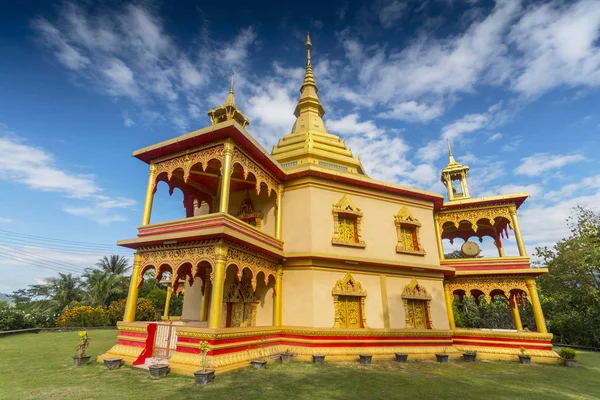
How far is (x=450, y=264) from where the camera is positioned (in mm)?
15766

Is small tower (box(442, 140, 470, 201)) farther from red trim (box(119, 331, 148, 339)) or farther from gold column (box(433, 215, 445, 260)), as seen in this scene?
red trim (box(119, 331, 148, 339))

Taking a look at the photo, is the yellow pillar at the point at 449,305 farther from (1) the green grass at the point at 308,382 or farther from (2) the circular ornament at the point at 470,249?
(1) the green grass at the point at 308,382

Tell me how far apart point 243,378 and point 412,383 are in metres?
4.53

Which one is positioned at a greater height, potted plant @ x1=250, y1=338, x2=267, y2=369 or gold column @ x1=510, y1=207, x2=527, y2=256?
gold column @ x1=510, y1=207, x2=527, y2=256

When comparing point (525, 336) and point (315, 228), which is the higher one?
point (315, 228)

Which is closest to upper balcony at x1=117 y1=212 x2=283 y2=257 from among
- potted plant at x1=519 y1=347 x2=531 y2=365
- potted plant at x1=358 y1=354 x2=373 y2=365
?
potted plant at x1=358 y1=354 x2=373 y2=365

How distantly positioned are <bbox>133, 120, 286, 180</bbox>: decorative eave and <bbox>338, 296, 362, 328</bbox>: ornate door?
6346mm

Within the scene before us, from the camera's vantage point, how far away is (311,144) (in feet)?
56.3

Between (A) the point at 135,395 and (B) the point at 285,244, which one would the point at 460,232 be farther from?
(A) the point at 135,395

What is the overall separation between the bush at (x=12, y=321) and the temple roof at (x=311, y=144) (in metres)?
20.3

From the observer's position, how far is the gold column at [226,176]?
1002 cm

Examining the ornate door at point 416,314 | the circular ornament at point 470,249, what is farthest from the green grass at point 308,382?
the circular ornament at point 470,249

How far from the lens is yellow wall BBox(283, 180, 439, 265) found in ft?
42.5

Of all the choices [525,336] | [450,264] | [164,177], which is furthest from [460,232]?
[164,177]
